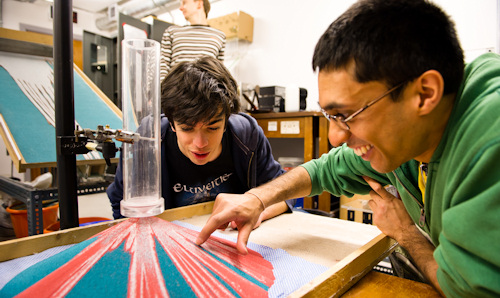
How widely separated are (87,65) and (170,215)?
12.1 feet

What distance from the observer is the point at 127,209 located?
0.60m

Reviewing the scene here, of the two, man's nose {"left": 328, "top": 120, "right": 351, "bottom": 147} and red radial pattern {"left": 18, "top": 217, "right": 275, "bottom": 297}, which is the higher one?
man's nose {"left": 328, "top": 120, "right": 351, "bottom": 147}

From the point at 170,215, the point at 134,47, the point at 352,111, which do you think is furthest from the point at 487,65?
the point at 170,215

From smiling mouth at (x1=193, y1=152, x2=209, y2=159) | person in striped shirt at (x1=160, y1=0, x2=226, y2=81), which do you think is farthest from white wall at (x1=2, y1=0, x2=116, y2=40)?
smiling mouth at (x1=193, y1=152, x2=209, y2=159)

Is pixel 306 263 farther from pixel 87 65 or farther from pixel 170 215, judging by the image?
pixel 87 65

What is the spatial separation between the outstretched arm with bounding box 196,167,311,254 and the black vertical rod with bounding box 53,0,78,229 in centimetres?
36

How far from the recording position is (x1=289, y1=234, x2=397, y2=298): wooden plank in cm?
52

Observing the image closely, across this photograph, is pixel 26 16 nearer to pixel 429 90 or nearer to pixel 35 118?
pixel 35 118

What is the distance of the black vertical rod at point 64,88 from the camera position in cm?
69

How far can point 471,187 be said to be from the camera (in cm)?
48

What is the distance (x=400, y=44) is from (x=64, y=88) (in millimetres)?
743

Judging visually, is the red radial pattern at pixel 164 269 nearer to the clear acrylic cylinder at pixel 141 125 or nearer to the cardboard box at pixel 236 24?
the clear acrylic cylinder at pixel 141 125

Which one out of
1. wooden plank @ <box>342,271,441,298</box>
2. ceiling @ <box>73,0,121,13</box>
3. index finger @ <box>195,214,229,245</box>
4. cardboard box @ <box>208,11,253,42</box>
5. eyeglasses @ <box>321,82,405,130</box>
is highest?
ceiling @ <box>73,0,121,13</box>

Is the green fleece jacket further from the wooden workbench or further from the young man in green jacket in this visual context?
the wooden workbench
